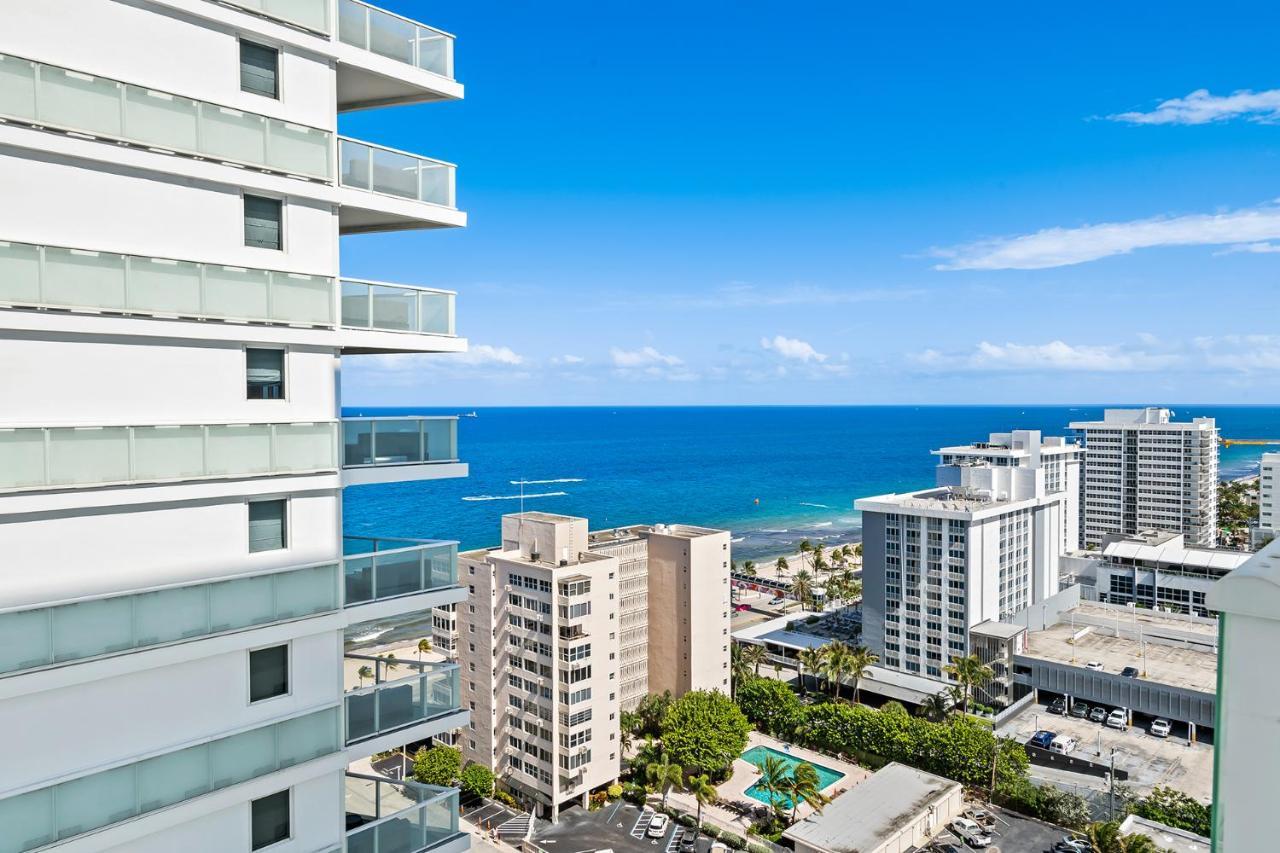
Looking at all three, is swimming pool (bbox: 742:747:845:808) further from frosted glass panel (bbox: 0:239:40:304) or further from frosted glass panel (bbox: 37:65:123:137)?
frosted glass panel (bbox: 37:65:123:137)

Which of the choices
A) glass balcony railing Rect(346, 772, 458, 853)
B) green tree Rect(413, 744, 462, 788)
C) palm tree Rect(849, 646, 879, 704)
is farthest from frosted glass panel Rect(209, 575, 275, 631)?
palm tree Rect(849, 646, 879, 704)

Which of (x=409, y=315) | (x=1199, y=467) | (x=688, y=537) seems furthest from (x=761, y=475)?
(x=409, y=315)

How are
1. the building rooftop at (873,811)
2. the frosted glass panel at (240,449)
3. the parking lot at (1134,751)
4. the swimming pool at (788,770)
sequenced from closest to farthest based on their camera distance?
the frosted glass panel at (240,449) < the building rooftop at (873,811) < the swimming pool at (788,770) < the parking lot at (1134,751)

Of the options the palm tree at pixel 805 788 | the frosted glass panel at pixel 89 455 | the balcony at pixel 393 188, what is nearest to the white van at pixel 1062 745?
the palm tree at pixel 805 788

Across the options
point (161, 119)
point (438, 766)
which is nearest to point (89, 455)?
point (161, 119)

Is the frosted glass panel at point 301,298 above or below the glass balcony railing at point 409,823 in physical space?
above

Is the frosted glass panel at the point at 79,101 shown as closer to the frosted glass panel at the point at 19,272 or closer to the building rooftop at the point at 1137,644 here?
the frosted glass panel at the point at 19,272
